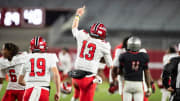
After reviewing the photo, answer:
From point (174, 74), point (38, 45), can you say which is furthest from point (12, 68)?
point (174, 74)

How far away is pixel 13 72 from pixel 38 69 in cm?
89

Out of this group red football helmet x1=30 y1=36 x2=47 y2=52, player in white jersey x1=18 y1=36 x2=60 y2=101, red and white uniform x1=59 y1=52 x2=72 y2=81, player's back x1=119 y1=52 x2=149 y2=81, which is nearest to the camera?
player in white jersey x1=18 y1=36 x2=60 y2=101

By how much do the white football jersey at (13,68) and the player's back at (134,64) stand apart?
1.72 meters

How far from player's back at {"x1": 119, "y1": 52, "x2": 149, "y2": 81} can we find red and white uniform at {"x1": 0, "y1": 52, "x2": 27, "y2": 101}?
1.73 metres

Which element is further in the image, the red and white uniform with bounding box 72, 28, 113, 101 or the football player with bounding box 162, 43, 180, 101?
the red and white uniform with bounding box 72, 28, 113, 101

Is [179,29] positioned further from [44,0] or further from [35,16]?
[35,16]

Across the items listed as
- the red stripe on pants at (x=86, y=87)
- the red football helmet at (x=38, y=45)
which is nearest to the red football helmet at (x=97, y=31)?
the red stripe on pants at (x=86, y=87)

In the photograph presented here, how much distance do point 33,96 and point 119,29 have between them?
60.3ft

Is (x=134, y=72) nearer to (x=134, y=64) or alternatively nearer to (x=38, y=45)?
(x=134, y=64)

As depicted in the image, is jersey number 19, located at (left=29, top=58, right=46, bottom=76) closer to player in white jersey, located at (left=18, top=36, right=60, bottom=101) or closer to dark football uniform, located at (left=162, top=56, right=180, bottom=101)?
player in white jersey, located at (left=18, top=36, right=60, bottom=101)

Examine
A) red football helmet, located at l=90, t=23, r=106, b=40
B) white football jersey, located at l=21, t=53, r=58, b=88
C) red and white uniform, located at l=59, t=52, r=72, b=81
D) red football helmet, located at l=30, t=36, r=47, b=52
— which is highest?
red football helmet, located at l=90, t=23, r=106, b=40

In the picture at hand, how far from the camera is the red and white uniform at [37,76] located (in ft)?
13.4

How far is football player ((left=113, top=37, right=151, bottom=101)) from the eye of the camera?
187 inches

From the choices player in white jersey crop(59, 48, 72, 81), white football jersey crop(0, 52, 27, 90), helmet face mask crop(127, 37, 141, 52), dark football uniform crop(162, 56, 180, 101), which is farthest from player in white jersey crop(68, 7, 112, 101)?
player in white jersey crop(59, 48, 72, 81)
